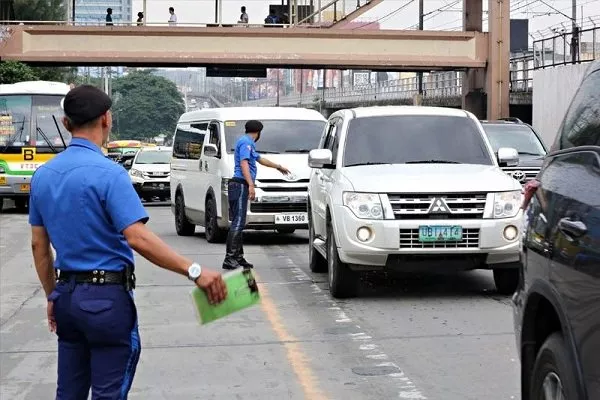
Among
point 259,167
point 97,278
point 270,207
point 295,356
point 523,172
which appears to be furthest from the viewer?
point 523,172

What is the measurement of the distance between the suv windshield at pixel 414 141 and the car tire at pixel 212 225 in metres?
6.02

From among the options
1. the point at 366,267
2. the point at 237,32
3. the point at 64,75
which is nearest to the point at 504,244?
the point at 366,267

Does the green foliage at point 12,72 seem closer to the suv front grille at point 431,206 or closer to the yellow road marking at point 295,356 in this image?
the yellow road marking at point 295,356

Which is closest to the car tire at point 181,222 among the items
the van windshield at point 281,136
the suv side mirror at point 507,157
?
the van windshield at point 281,136

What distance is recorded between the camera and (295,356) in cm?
834

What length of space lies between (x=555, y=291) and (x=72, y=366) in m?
2.09

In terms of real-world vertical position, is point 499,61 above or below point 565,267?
above

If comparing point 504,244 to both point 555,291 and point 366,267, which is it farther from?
point 555,291

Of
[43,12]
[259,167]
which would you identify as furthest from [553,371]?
[43,12]

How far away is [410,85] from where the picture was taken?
223 feet

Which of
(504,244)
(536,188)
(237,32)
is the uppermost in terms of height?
(237,32)

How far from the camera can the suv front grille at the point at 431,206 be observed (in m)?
10.5

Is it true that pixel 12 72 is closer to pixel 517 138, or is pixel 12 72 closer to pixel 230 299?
pixel 517 138

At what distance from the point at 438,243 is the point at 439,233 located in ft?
0.31
